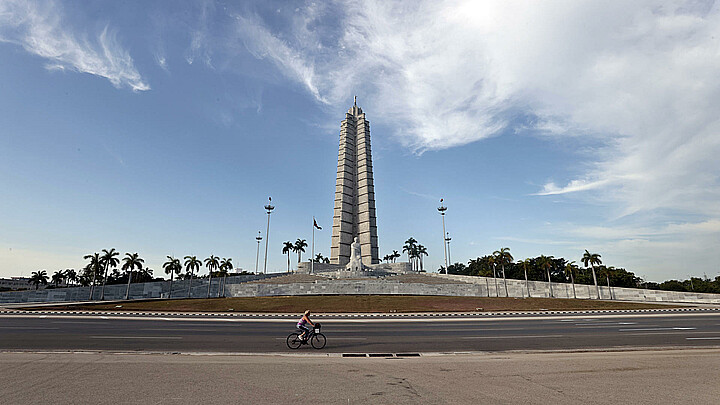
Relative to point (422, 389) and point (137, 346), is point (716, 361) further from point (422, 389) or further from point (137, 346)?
point (137, 346)

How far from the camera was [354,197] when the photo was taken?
91500 millimetres

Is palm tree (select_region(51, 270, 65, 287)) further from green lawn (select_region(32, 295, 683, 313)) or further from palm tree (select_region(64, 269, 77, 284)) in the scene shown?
green lawn (select_region(32, 295, 683, 313))

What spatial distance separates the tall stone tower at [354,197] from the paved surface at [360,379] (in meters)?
72.3

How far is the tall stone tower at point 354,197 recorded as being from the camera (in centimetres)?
8538

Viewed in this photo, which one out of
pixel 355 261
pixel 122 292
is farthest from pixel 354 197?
pixel 122 292

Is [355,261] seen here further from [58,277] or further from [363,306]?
[58,277]

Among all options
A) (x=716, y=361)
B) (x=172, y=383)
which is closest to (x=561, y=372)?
(x=716, y=361)

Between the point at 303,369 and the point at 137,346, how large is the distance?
8139mm

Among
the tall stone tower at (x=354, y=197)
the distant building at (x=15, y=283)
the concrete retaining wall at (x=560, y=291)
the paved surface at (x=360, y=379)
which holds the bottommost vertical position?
the paved surface at (x=360, y=379)

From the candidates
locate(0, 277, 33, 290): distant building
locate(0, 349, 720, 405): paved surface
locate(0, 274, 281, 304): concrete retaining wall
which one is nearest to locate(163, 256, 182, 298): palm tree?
locate(0, 274, 281, 304): concrete retaining wall

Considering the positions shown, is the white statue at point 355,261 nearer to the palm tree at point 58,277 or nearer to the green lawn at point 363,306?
the green lawn at point 363,306

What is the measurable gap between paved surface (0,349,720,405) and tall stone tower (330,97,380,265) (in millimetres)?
72331

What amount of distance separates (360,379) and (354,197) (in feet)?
272

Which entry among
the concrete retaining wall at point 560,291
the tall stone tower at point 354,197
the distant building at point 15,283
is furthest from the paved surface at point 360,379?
the distant building at point 15,283
